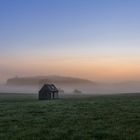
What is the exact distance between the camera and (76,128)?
76.2ft

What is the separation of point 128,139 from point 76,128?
5.82 m

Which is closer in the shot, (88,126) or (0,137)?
(0,137)

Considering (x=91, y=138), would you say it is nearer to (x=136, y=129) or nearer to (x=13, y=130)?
(x=136, y=129)

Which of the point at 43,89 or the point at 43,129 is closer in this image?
the point at 43,129

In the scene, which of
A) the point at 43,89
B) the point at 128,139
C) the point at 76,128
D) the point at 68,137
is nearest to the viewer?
the point at 128,139

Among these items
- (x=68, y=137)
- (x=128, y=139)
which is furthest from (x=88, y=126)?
(x=128, y=139)

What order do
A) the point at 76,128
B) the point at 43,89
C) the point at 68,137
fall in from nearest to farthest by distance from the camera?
the point at 68,137
the point at 76,128
the point at 43,89

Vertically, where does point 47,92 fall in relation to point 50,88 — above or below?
below

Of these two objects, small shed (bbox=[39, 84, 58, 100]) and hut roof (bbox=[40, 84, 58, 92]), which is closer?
small shed (bbox=[39, 84, 58, 100])

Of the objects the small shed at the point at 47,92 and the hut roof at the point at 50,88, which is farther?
the hut roof at the point at 50,88

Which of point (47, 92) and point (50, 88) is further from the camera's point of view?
point (50, 88)

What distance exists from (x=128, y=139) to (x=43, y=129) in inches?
292

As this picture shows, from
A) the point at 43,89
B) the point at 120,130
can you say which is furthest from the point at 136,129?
the point at 43,89

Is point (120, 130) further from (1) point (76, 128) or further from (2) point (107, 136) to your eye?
(1) point (76, 128)
